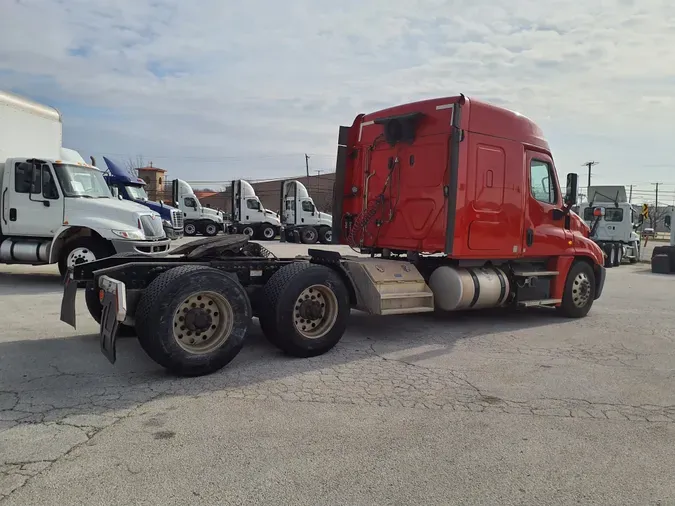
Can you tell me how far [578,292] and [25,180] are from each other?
10801 millimetres

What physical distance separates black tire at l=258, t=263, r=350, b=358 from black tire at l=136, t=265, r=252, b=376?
421 millimetres

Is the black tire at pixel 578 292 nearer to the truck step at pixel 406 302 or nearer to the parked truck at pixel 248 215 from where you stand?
the truck step at pixel 406 302

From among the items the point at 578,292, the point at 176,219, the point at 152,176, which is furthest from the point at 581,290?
the point at 152,176

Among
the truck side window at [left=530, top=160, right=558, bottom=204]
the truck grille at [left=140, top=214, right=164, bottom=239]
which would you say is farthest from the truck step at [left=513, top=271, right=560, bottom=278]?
the truck grille at [left=140, top=214, right=164, bottom=239]

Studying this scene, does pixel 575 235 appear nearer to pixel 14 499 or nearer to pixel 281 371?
pixel 281 371

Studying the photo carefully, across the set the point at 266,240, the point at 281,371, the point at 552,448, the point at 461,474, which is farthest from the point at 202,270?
the point at 266,240

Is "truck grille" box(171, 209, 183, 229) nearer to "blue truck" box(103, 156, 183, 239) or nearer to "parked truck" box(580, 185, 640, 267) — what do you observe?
"blue truck" box(103, 156, 183, 239)

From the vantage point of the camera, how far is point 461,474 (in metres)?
3.38

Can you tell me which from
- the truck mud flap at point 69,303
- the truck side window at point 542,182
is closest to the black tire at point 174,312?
the truck mud flap at point 69,303

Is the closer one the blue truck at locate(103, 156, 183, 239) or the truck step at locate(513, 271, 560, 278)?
the truck step at locate(513, 271, 560, 278)

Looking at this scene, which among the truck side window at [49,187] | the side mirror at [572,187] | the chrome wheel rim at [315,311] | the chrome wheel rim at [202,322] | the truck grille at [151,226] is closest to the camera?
the chrome wheel rim at [202,322]

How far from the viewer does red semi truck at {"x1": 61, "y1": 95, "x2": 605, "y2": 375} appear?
513 centimetres

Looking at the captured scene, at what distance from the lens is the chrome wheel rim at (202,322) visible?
5074 mm

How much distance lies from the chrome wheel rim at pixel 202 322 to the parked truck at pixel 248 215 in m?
27.9
